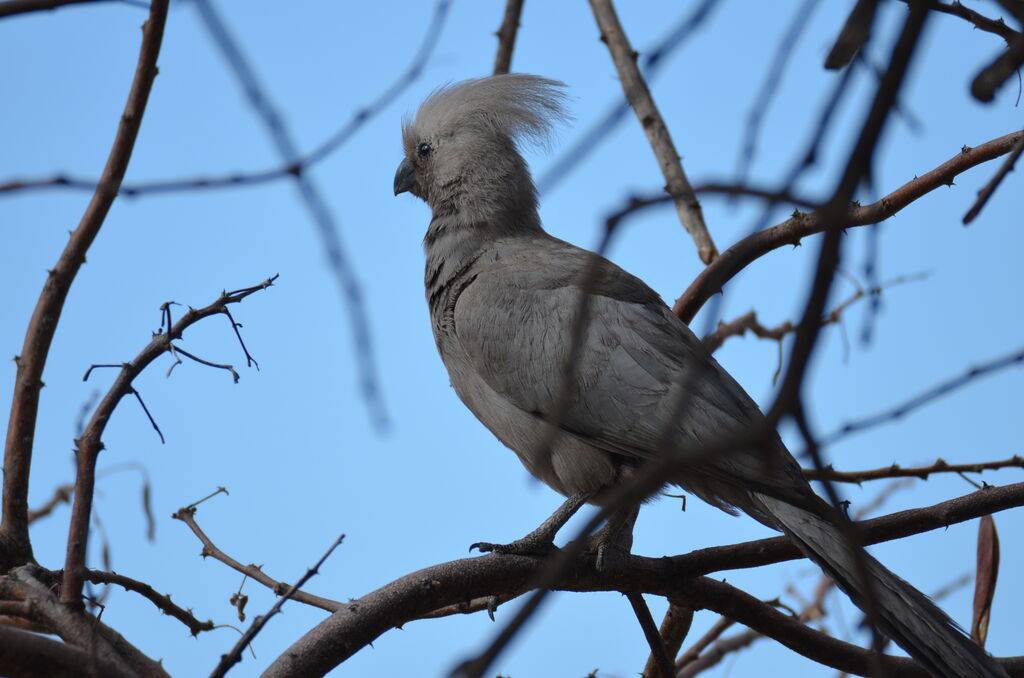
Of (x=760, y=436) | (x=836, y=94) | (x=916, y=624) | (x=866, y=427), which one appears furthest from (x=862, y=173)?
(x=916, y=624)

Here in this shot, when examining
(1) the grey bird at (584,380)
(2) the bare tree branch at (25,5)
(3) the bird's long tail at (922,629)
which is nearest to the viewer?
(2) the bare tree branch at (25,5)

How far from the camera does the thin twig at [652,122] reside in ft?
15.8

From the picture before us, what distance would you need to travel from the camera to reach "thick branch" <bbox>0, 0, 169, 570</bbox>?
3.01m

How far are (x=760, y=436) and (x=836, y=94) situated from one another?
418mm

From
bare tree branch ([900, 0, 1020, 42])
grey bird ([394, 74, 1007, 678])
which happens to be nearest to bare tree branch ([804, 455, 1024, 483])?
grey bird ([394, 74, 1007, 678])

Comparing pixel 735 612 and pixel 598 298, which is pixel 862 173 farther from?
pixel 598 298

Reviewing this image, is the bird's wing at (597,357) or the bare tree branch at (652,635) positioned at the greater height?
the bird's wing at (597,357)

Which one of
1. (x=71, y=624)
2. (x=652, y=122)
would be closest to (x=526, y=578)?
(x=71, y=624)

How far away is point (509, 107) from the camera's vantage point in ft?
17.1

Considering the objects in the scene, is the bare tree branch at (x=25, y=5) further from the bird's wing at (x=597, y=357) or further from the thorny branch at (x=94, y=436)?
the bird's wing at (x=597, y=357)

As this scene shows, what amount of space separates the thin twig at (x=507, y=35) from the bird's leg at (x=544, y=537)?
102 inches

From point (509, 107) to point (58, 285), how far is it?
8.89 ft

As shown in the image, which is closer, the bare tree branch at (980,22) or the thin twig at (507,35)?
the bare tree branch at (980,22)

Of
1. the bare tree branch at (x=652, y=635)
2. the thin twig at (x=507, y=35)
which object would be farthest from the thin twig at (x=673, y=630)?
the thin twig at (x=507, y=35)
